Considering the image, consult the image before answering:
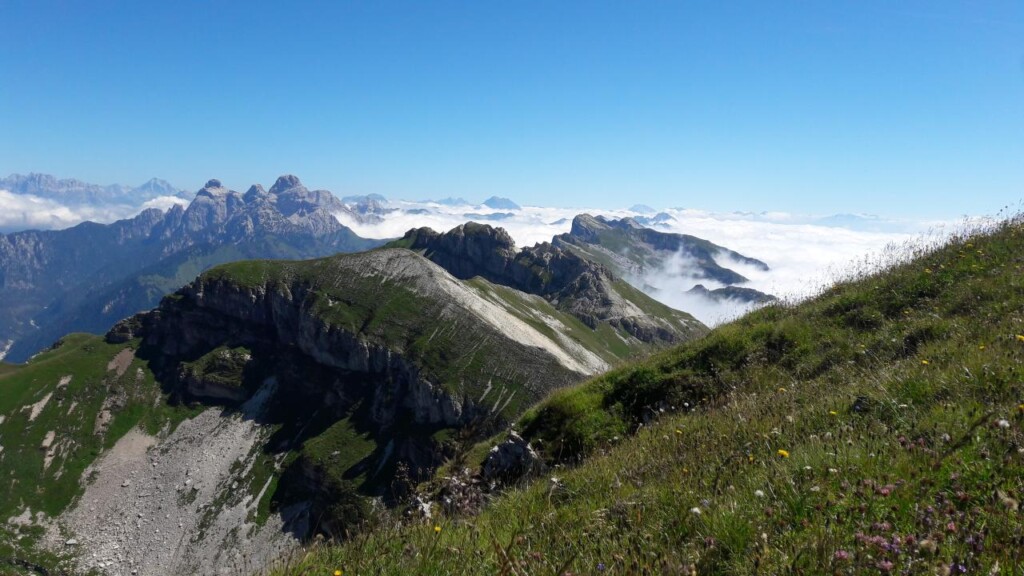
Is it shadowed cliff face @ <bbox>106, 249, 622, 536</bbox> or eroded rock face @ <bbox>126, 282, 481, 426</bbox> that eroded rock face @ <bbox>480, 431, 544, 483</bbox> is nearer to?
shadowed cliff face @ <bbox>106, 249, 622, 536</bbox>

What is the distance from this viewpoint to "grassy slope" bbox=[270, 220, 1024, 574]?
3535 millimetres

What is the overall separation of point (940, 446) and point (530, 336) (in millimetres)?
143719

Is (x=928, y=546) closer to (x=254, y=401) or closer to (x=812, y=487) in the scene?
(x=812, y=487)

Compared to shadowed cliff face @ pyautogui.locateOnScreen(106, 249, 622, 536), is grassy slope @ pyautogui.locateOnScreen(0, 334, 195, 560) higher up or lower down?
lower down

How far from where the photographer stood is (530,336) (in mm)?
147875

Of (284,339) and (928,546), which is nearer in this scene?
(928,546)

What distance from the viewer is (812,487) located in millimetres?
4254

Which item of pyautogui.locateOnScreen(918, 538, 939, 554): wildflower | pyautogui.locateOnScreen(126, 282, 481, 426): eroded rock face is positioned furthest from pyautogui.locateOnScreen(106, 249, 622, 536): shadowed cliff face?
pyautogui.locateOnScreen(918, 538, 939, 554): wildflower

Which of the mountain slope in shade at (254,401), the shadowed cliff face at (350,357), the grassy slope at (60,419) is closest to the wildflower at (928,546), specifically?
the mountain slope in shade at (254,401)

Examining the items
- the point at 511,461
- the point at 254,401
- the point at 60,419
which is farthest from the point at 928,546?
the point at 60,419

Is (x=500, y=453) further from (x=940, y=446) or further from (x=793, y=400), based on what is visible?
(x=940, y=446)

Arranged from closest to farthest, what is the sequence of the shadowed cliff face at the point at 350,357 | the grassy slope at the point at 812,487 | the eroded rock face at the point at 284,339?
the grassy slope at the point at 812,487, the shadowed cliff face at the point at 350,357, the eroded rock face at the point at 284,339

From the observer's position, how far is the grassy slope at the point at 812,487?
3535 mm

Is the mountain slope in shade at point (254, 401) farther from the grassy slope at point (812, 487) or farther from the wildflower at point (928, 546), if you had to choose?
the wildflower at point (928, 546)
